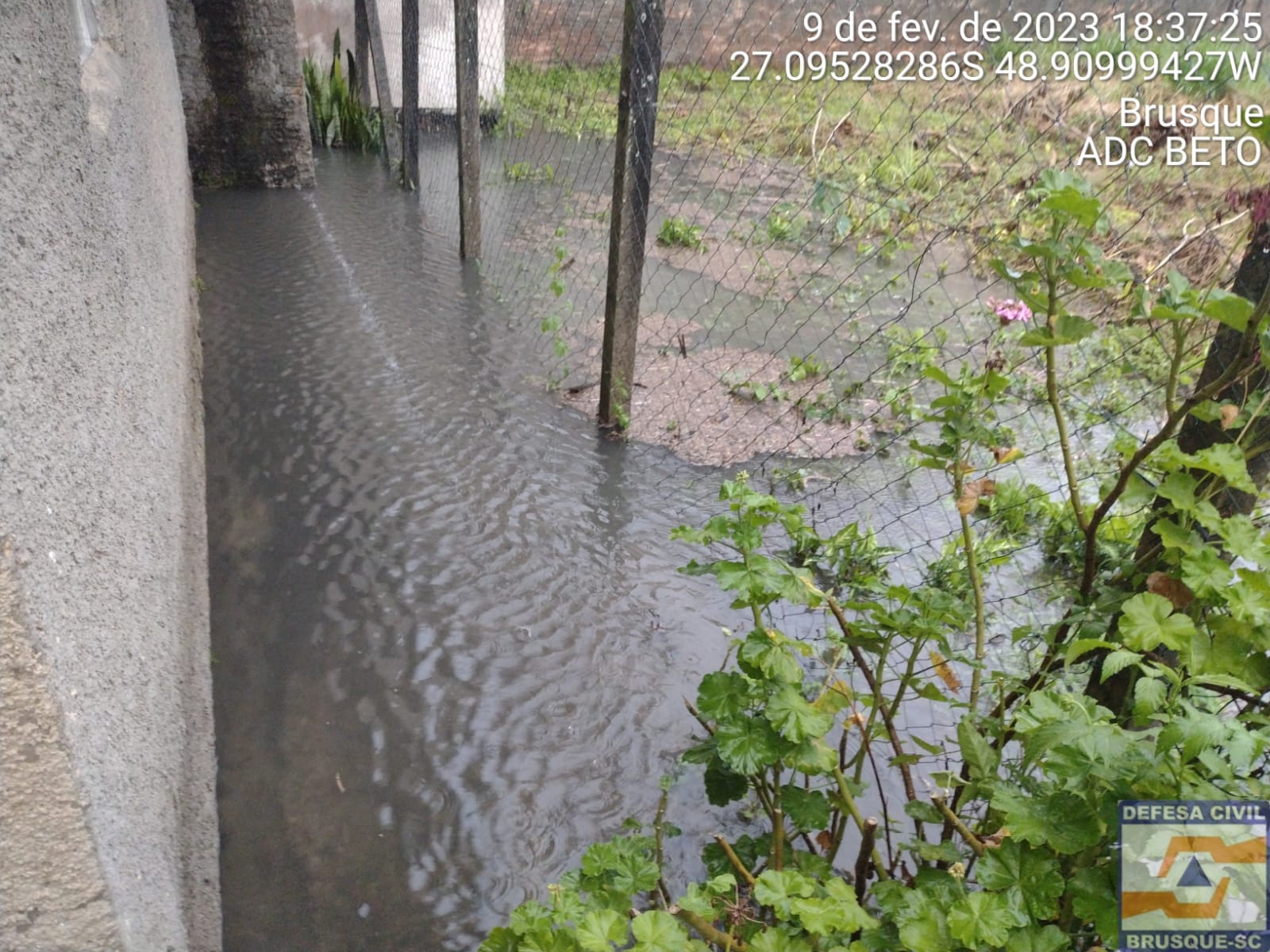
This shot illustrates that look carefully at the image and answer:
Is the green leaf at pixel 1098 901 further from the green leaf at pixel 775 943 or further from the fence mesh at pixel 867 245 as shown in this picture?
the fence mesh at pixel 867 245

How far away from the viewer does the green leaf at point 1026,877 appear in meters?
1.08

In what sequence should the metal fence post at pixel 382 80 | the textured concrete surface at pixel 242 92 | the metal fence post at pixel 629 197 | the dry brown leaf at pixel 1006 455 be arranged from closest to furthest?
the dry brown leaf at pixel 1006 455 → the metal fence post at pixel 629 197 → the textured concrete surface at pixel 242 92 → the metal fence post at pixel 382 80

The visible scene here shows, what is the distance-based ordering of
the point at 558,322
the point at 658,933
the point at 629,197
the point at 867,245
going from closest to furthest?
the point at 658,933 → the point at 629,197 → the point at 558,322 → the point at 867,245

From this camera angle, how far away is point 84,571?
1168 millimetres

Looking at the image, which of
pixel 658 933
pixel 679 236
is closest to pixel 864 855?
pixel 658 933

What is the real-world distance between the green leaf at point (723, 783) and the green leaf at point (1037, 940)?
1.53 feet

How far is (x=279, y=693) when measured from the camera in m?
2.17

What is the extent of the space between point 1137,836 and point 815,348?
120 inches

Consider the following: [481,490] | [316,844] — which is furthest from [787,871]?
[481,490]

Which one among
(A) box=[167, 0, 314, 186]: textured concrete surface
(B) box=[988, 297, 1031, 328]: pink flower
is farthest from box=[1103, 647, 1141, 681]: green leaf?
(A) box=[167, 0, 314, 186]: textured concrete surface

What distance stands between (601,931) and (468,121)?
172 inches

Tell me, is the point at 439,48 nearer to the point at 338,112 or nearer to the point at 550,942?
the point at 338,112

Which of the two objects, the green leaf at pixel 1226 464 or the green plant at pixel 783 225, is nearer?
the green leaf at pixel 1226 464

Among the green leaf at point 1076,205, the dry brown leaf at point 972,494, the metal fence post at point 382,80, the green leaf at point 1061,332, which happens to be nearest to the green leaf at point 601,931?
the dry brown leaf at point 972,494
